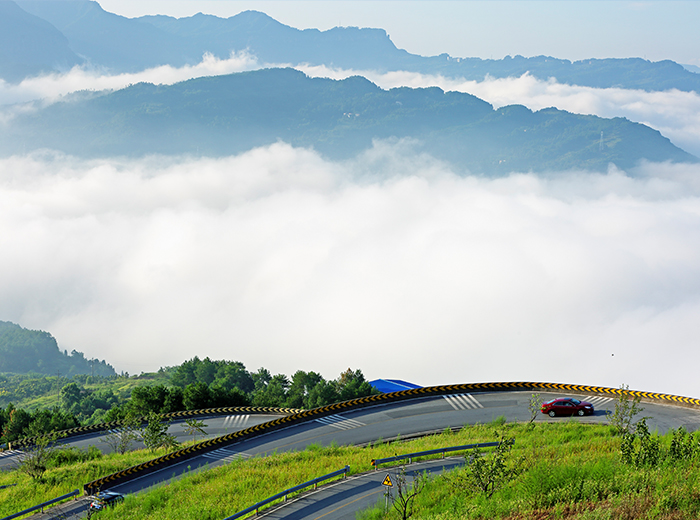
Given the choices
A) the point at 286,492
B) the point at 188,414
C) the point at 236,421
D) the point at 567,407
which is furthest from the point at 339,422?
the point at 188,414

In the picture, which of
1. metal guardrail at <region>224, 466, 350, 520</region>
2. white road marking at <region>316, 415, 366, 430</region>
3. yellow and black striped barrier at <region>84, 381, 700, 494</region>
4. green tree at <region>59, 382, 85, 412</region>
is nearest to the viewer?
metal guardrail at <region>224, 466, 350, 520</region>

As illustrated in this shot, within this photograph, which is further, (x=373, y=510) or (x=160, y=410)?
(x=160, y=410)

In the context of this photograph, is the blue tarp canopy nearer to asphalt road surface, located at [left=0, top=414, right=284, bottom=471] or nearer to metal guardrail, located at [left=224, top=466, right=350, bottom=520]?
asphalt road surface, located at [left=0, top=414, right=284, bottom=471]

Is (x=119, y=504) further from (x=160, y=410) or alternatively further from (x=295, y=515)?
(x=160, y=410)

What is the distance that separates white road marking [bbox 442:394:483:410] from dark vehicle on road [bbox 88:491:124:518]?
2641 centimetres

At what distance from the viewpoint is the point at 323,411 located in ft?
160

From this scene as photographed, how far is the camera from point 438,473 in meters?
31.1

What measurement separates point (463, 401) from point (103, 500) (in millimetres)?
28922

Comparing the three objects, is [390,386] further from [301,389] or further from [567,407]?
[567,407]

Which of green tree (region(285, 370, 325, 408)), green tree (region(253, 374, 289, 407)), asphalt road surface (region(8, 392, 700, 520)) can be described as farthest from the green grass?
green tree (region(285, 370, 325, 408))

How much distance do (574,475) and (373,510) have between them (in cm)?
817

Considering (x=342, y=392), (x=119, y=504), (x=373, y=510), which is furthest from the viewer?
(x=342, y=392)

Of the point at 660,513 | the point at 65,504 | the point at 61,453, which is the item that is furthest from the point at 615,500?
the point at 61,453

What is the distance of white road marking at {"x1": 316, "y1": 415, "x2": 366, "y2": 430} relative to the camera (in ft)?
150
